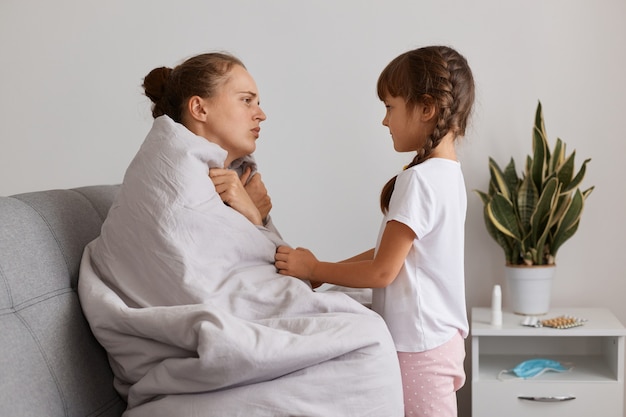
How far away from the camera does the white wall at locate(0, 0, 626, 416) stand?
295cm

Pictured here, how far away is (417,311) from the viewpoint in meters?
1.64

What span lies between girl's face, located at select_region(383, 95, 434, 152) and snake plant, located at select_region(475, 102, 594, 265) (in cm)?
105

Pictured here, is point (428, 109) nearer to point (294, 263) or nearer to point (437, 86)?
point (437, 86)

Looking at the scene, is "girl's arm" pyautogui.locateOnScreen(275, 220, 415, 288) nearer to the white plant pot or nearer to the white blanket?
the white blanket

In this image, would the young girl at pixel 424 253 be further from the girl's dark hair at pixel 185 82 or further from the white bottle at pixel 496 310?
the white bottle at pixel 496 310

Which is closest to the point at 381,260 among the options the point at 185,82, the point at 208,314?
the point at 208,314

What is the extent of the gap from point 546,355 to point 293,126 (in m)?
1.36

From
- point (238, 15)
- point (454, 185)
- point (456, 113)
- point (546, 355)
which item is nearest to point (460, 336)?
point (454, 185)

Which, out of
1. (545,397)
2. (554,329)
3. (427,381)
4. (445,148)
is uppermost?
(445,148)

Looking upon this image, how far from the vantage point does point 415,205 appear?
1609 mm

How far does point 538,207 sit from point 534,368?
22.5 inches

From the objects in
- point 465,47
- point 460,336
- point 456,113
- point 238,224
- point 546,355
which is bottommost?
point 546,355

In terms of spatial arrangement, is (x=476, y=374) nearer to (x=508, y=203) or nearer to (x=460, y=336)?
(x=508, y=203)

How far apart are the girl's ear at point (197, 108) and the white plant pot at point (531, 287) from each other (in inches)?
58.8
